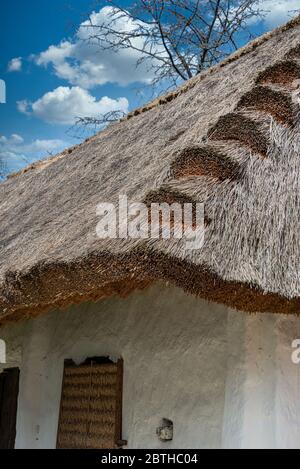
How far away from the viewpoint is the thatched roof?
2.99 meters

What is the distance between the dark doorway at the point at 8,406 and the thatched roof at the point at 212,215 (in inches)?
68.6

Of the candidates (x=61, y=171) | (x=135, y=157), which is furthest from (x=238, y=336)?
(x=61, y=171)

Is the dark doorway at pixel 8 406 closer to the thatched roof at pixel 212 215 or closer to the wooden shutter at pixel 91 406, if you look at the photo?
the wooden shutter at pixel 91 406

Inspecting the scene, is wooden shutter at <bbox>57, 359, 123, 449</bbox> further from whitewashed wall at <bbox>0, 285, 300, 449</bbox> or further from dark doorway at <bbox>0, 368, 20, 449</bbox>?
dark doorway at <bbox>0, 368, 20, 449</bbox>

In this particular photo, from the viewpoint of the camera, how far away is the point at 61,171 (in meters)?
6.26

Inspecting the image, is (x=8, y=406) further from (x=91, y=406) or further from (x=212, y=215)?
(x=212, y=215)

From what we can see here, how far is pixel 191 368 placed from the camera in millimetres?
3975

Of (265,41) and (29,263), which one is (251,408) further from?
(265,41)

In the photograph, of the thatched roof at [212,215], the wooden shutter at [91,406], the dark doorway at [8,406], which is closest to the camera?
the thatched roof at [212,215]

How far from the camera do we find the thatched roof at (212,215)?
9.82 feet

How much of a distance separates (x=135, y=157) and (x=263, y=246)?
6.05 ft

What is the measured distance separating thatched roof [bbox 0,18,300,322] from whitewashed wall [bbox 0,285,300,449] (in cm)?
39

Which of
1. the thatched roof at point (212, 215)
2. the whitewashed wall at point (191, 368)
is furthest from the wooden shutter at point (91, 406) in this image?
Result: the thatched roof at point (212, 215)

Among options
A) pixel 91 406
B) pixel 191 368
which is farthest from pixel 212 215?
pixel 91 406
